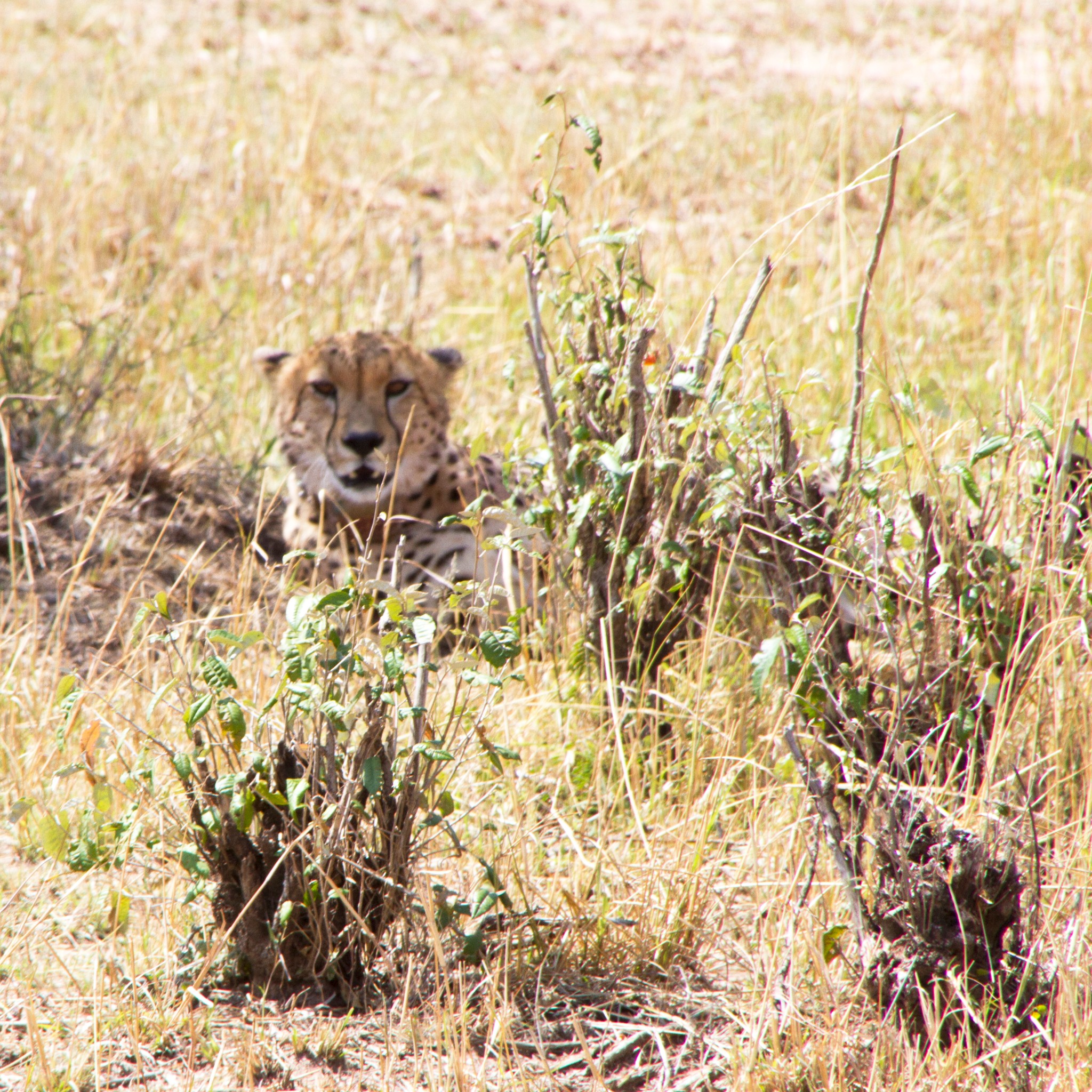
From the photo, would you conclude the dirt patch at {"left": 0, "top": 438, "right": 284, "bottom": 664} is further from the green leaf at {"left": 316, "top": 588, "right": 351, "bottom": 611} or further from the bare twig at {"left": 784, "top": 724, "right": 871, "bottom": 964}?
the bare twig at {"left": 784, "top": 724, "right": 871, "bottom": 964}

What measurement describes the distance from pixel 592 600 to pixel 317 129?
4223mm

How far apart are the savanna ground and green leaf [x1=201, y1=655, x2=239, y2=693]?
0.56 ft

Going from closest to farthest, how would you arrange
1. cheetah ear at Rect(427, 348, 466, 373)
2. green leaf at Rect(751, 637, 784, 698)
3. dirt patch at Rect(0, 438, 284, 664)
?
green leaf at Rect(751, 637, 784, 698)
dirt patch at Rect(0, 438, 284, 664)
cheetah ear at Rect(427, 348, 466, 373)

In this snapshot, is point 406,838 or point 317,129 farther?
point 317,129

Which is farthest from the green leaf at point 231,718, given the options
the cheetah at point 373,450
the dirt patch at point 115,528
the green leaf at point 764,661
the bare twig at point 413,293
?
the bare twig at point 413,293

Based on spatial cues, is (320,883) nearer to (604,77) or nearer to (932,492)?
(932,492)

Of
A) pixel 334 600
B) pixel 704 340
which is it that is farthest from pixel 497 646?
pixel 704 340

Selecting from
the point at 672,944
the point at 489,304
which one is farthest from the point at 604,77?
the point at 672,944

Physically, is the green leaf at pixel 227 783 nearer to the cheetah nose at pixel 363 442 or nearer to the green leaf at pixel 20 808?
the green leaf at pixel 20 808

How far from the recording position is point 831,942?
200 centimetres

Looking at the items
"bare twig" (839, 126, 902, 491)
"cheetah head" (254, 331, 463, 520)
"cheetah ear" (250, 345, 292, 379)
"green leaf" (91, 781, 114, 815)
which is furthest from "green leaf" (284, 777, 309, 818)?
"cheetah ear" (250, 345, 292, 379)

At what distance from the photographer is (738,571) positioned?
9.37 ft

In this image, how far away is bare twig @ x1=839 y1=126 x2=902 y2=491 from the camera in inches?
91.7

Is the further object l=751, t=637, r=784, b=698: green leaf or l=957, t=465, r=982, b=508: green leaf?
l=957, t=465, r=982, b=508: green leaf
